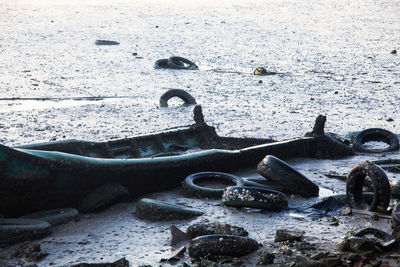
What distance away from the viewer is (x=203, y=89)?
10477 millimetres

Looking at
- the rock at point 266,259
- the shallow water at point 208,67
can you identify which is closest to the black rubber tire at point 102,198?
the rock at point 266,259

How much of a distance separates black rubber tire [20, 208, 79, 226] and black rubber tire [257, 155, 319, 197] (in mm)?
1662

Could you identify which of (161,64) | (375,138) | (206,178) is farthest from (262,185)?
(161,64)

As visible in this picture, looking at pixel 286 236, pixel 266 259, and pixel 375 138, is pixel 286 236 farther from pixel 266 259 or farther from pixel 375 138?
pixel 375 138

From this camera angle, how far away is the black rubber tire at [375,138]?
23.4 feet

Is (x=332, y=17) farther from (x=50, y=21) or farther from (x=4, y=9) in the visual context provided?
(x=4, y=9)

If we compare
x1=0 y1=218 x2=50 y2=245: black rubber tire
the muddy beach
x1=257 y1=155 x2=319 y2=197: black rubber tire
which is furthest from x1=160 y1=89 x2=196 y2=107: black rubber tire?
x1=0 y1=218 x2=50 y2=245: black rubber tire

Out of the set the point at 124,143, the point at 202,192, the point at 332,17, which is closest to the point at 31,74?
the point at 124,143

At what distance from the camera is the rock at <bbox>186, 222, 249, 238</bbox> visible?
14.6ft

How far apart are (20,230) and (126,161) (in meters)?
1.12

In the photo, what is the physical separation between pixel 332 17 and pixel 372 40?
14.7 feet

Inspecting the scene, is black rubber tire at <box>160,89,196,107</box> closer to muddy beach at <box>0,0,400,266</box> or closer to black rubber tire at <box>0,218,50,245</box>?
muddy beach at <box>0,0,400,266</box>

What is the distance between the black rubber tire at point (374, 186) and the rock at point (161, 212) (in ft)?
3.97

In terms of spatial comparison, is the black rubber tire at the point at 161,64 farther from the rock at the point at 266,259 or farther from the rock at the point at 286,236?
the rock at the point at 266,259
